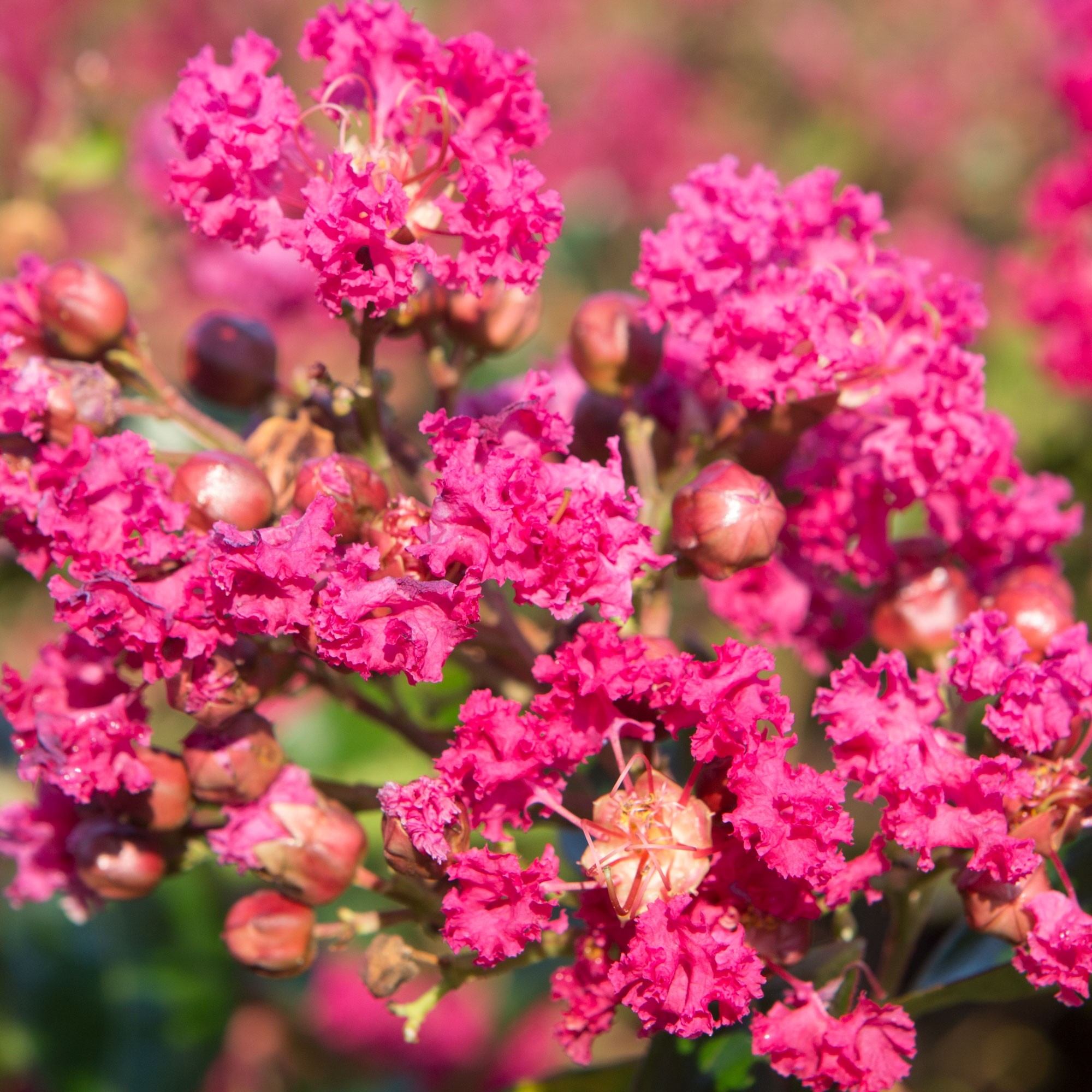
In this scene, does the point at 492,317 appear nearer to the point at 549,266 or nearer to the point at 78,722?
the point at 78,722

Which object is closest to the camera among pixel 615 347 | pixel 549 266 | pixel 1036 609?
pixel 1036 609

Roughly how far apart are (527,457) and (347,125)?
21.7 inches

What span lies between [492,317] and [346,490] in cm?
48

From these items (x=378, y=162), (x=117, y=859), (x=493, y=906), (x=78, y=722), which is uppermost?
(x=378, y=162)

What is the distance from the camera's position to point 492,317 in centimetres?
168

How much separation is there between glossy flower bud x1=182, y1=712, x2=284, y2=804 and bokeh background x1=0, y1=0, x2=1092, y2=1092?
410 millimetres

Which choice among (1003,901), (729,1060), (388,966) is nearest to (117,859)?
(388,966)

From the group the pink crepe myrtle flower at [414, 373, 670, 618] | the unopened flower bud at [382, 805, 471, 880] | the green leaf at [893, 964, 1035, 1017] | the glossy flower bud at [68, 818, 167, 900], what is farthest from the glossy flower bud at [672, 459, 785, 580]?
the glossy flower bud at [68, 818, 167, 900]

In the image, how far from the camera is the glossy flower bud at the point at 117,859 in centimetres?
150

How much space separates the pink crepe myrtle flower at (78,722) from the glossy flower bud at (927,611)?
0.97 m

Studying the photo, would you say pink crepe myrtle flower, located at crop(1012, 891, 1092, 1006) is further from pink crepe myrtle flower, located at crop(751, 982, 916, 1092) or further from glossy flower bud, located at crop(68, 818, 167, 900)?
glossy flower bud, located at crop(68, 818, 167, 900)

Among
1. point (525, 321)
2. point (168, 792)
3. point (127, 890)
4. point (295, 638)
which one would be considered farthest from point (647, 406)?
point (127, 890)

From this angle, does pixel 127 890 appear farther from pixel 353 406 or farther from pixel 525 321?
pixel 525 321

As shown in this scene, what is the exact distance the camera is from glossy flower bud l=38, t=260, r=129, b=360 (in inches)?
61.2
